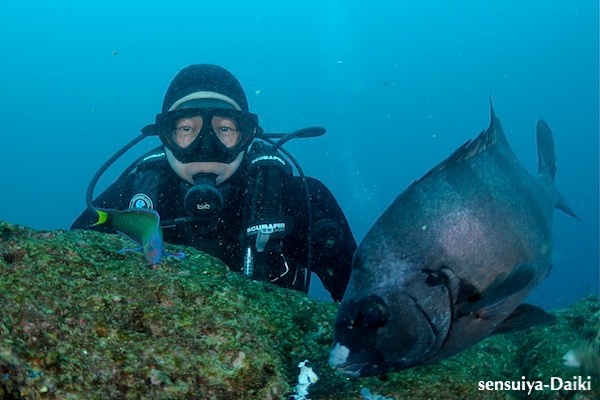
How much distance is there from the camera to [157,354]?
5.15 feet

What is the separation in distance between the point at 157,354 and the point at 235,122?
11.3ft

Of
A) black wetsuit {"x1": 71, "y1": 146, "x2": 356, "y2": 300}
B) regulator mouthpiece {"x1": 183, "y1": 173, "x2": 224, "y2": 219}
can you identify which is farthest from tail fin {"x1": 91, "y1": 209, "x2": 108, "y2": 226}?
regulator mouthpiece {"x1": 183, "y1": 173, "x2": 224, "y2": 219}

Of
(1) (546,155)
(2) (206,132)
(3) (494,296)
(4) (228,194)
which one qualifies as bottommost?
(3) (494,296)

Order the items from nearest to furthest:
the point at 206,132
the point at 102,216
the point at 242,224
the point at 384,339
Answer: the point at 384,339 < the point at 102,216 < the point at 242,224 < the point at 206,132

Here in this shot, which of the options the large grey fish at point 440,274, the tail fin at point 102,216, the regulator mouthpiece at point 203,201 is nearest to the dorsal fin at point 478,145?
the large grey fish at point 440,274

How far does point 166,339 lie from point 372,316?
31.2 inches

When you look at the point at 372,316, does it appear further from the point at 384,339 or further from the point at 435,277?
the point at 435,277

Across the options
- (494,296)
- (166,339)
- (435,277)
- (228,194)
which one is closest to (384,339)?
(435,277)

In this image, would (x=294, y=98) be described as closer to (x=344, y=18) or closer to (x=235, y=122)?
Answer: (x=344, y=18)

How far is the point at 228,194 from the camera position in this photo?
4.54 m

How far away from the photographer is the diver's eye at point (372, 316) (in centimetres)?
163

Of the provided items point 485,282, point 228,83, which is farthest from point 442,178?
point 228,83

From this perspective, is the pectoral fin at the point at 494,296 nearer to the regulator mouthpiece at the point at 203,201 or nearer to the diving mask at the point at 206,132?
the regulator mouthpiece at the point at 203,201

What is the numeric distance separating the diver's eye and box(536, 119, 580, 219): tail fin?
1.70m
